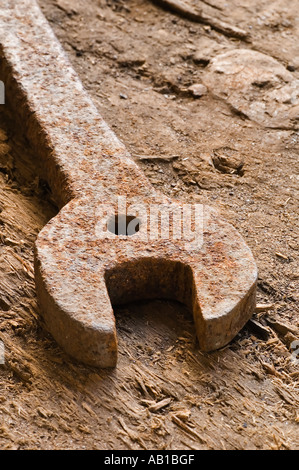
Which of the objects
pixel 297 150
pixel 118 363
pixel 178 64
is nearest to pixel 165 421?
pixel 118 363

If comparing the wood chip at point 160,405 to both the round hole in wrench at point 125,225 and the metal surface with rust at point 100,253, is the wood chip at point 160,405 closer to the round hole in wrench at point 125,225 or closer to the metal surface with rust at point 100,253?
the metal surface with rust at point 100,253

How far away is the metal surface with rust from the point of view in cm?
210

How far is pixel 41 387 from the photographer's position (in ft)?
6.84

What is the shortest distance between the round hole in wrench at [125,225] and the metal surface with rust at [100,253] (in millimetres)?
44

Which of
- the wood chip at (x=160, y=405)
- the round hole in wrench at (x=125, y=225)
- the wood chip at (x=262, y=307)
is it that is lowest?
the wood chip at (x=160, y=405)

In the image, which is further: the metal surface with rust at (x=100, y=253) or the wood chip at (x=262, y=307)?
the wood chip at (x=262, y=307)

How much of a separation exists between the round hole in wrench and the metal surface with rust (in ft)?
0.14

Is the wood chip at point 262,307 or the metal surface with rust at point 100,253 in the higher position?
the metal surface with rust at point 100,253

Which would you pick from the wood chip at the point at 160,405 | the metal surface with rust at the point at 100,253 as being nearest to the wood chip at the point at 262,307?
the metal surface with rust at the point at 100,253

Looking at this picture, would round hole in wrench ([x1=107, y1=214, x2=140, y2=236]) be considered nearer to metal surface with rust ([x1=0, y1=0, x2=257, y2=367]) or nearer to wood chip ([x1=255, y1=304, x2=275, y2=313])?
metal surface with rust ([x1=0, y1=0, x2=257, y2=367])

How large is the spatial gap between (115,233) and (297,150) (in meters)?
0.95

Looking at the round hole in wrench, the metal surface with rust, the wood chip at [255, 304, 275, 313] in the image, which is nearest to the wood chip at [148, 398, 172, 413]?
the metal surface with rust

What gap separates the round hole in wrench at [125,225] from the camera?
2.35 metres

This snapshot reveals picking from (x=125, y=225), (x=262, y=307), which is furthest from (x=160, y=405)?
(x=125, y=225)
